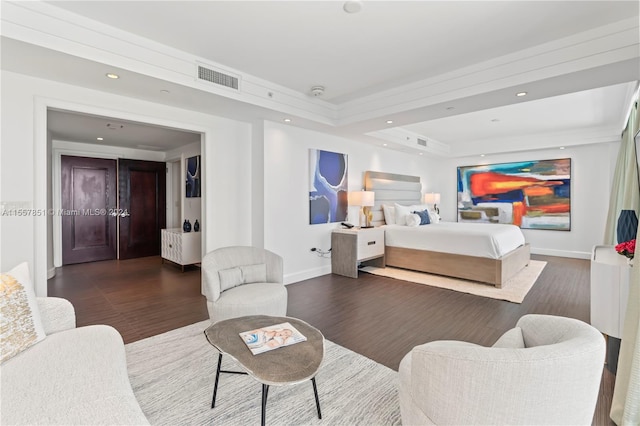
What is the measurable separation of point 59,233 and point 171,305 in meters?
4.00

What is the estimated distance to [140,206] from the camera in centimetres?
676

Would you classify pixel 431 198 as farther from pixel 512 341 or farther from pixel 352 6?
pixel 512 341

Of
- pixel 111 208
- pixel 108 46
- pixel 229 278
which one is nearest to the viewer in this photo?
pixel 108 46

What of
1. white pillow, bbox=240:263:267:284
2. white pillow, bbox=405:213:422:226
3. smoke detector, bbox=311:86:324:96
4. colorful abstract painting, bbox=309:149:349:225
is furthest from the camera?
white pillow, bbox=405:213:422:226

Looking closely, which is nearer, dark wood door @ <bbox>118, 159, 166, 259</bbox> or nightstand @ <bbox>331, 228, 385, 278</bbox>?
nightstand @ <bbox>331, 228, 385, 278</bbox>

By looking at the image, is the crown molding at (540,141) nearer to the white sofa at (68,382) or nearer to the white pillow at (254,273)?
the white pillow at (254,273)

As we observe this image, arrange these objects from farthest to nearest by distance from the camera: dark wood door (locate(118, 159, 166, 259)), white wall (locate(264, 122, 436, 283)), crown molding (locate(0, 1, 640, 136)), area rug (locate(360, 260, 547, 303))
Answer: dark wood door (locate(118, 159, 166, 259)) → white wall (locate(264, 122, 436, 283)) → area rug (locate(360, 260, 547, 303)) → crown molding (locate(0, 1, 640, 136))

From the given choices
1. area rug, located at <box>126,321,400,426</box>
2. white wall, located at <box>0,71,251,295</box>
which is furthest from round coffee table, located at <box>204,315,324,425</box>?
white wall, located at <box>0,71,251,295</box>

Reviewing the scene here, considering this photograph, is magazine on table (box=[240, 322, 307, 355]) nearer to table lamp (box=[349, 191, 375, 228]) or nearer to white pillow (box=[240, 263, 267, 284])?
white pillow (box=[240, 263, 267, 284])

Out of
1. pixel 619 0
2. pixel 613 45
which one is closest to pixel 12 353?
pixel 619 0

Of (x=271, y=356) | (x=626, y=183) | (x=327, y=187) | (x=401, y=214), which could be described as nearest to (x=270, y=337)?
(x=271, y=356)

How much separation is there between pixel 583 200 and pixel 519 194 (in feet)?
3.79

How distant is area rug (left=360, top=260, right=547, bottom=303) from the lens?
13.3ft

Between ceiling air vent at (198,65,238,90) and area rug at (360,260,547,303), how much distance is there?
3.67 metres
